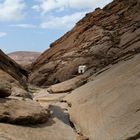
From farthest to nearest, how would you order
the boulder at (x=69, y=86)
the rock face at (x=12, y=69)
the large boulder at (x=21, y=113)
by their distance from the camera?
the boulder at (x=69, y=86)
the rock face at (x=12, y=69)
the large boulder at (x=21, y=113)

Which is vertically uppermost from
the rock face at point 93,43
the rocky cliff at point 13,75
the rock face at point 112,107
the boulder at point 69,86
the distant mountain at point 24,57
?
the distant mountain at point 24,57

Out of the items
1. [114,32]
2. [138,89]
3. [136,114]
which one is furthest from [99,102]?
[114,32]

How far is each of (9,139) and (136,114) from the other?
3.27 meters

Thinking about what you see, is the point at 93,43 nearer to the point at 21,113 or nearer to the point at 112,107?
the point at 112,107

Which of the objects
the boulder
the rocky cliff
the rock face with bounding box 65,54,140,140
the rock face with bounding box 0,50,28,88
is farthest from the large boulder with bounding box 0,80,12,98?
the boulder

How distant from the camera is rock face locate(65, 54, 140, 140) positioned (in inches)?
388

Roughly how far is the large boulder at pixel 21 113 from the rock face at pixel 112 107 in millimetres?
1302

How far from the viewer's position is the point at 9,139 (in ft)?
32.1

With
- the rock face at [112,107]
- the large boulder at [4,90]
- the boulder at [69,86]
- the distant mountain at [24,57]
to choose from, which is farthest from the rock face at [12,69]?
the distant mountain at [24,57]

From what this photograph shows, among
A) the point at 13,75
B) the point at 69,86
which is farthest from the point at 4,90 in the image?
the point at 69,86

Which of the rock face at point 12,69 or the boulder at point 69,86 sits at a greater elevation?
the rock face at point 12,69

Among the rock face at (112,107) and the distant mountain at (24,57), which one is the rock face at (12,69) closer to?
the rock face at (112,107)

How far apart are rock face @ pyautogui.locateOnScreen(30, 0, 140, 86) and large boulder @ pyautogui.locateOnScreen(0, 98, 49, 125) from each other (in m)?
10.8

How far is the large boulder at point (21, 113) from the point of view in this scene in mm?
11148
